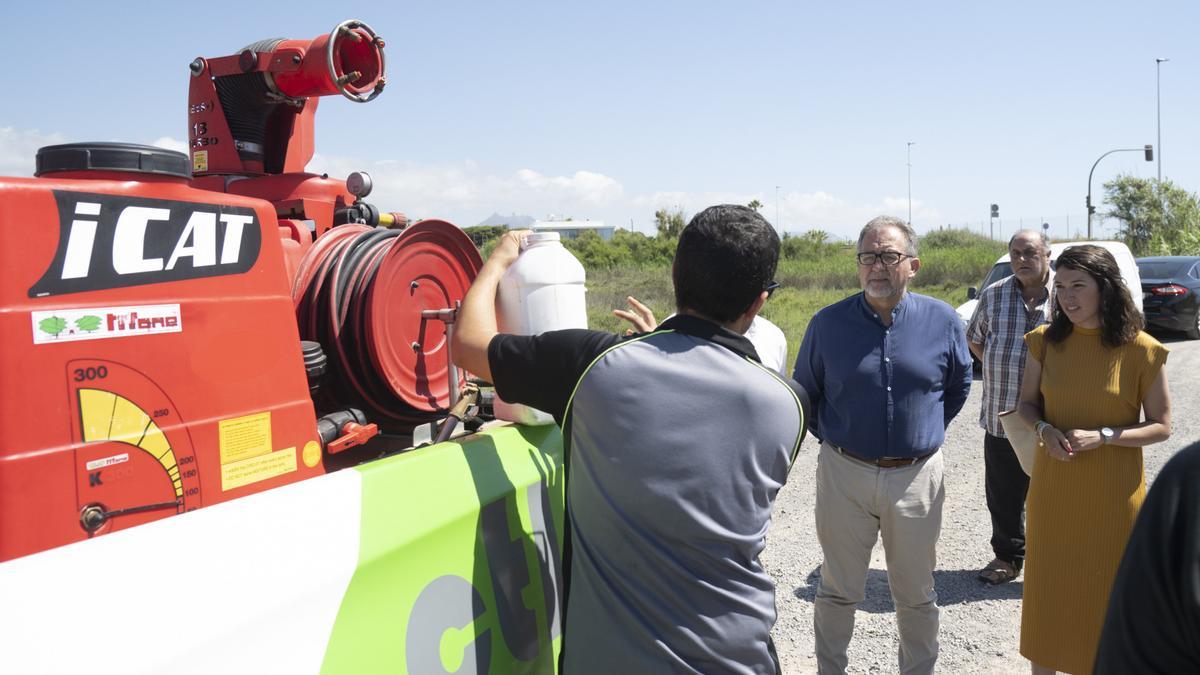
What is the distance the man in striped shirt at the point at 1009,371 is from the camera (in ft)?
17.1

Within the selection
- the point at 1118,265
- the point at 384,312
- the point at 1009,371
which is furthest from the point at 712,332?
the point at 1009,371

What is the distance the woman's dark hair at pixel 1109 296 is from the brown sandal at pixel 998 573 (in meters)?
1.99

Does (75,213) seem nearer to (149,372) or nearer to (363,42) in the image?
(149,372)

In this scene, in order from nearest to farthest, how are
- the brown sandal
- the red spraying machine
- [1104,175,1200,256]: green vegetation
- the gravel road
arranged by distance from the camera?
the red spraying machine
the gravel road
the brown sandal
[1104,175,1200,256]: green vegetation

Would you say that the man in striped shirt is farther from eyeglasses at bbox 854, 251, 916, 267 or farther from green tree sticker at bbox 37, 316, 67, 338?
green tree sticker at bbox 37, 316, 67, 338

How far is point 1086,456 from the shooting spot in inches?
144

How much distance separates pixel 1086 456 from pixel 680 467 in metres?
2.60

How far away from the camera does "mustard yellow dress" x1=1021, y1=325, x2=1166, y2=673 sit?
352 cm

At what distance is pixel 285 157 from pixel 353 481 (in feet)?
10.7

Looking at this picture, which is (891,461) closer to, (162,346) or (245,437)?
(245,437)

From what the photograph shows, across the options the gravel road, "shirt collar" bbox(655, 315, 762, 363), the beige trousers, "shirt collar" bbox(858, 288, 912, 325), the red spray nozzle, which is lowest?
the gravel road

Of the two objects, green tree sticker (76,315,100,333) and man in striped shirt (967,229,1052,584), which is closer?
green tree sticker (76,315,100,333)

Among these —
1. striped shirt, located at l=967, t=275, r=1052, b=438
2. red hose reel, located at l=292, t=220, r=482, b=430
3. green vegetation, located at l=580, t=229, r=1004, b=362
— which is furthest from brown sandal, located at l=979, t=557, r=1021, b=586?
green vegetation, located at l=580, t=229, r=1004, b=362

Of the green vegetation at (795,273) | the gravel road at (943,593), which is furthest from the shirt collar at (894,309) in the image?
the green vegetation at (795,273)
